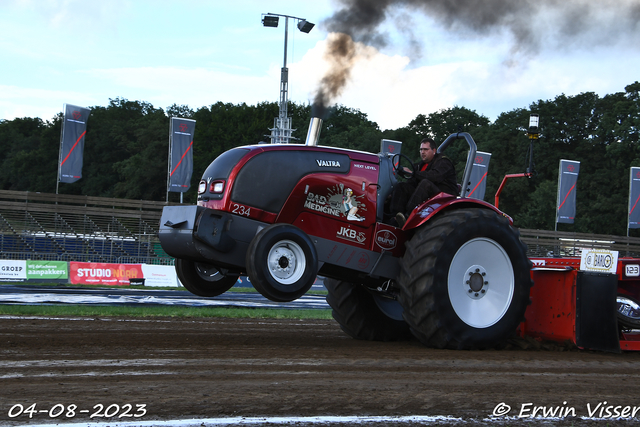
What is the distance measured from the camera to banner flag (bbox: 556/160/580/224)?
116ft

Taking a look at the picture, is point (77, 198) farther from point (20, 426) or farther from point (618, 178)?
point (618, 178)

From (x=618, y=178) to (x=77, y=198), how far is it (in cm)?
Answer: 3968

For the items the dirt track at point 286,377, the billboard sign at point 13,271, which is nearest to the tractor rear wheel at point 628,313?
the dirt track at point 286,377

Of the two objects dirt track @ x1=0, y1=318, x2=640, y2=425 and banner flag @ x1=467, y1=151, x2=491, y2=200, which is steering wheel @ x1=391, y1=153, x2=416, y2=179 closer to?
dirt track @ x1=0, y1=318, x2=640, y2=425

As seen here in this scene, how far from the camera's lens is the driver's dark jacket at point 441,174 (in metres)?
7.15

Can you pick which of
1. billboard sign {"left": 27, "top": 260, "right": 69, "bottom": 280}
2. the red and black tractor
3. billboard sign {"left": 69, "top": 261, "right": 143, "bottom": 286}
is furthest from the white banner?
the red and black tractor

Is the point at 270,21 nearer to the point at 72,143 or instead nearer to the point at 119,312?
the point at 72,143

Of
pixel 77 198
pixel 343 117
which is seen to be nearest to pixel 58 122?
pixel 343 117

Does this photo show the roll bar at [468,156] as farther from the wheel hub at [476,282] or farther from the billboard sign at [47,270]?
the billboard sign at [47,270]

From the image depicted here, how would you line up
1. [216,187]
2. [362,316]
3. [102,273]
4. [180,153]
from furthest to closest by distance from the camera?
[180,153] → [102,273] → [362,316] → [216,187]

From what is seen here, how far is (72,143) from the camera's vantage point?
30.6 meters

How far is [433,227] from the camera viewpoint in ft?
22.0

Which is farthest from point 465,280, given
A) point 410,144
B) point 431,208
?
point 410,144

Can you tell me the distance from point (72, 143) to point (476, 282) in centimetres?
2762
